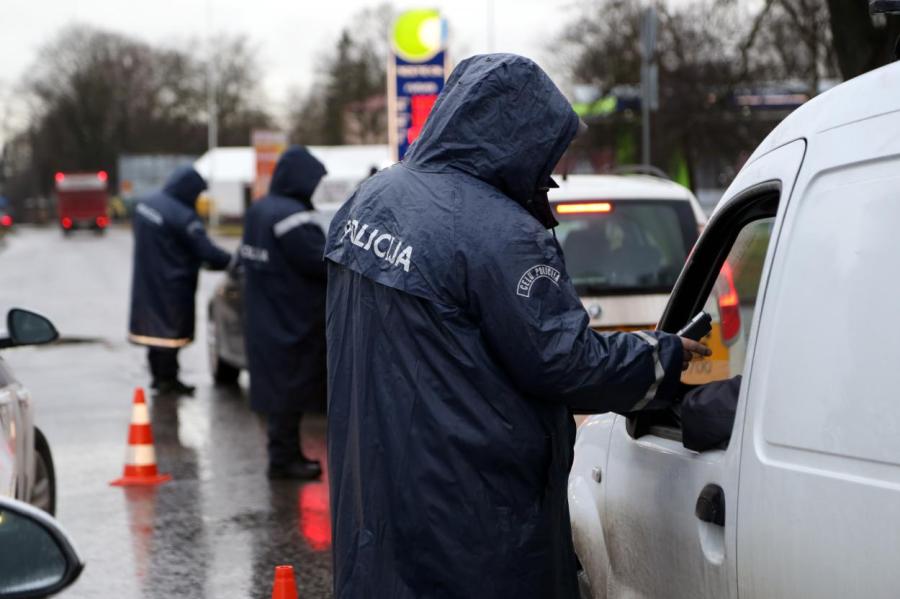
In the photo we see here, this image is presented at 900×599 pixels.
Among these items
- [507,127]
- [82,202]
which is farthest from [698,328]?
[82,202]

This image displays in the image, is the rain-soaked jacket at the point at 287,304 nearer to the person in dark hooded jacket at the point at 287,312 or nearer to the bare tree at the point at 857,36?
the person in dark hooded jacket at the point at 287,312

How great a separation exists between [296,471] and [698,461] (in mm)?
6266

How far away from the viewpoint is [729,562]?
3.21 meters

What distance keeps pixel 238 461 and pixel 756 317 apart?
7581 millimetres

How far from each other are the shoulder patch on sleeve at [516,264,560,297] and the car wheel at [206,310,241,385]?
11.3 metres

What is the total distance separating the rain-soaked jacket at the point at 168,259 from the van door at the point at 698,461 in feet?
31.8

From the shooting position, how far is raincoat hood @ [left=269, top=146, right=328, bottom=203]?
9586mm

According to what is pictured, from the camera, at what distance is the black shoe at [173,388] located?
13992 millimetres

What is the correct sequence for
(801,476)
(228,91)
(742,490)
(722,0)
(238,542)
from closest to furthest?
(801,476)
(742,490)
(238,542)
(722,0)
(228,91)

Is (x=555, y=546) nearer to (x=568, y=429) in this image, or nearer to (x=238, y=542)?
(x=568, y=429)

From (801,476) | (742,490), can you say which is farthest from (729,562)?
(801,476)

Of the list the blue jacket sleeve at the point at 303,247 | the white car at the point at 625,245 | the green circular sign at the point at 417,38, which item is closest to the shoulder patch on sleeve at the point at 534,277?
the white car at the point at 625,245

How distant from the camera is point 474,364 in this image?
3492mm

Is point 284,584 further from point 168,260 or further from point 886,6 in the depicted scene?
point 168,260
